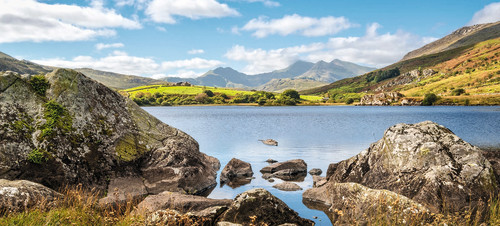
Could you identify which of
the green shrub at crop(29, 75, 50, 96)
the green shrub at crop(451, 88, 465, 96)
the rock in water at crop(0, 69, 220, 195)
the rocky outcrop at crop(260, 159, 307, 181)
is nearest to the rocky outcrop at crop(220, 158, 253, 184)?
the rocky outcrop at crop(260, 159, 307, 181)

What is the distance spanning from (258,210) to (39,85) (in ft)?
49.7

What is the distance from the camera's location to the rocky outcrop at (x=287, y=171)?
2619 cm

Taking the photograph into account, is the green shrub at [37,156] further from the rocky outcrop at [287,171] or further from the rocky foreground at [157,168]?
the rocky outcrop at [287,171]

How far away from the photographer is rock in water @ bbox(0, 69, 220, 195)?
16.0 meters

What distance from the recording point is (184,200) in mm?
14492

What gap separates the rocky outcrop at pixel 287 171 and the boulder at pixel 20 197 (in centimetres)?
1755

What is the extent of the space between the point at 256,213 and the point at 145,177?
32.0 ft

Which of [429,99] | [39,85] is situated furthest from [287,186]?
[429,99]

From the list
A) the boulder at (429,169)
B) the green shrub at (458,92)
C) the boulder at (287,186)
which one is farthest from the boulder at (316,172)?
the green shrub at (458,92)

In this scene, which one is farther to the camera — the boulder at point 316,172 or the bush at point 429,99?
the bush at point 429,99

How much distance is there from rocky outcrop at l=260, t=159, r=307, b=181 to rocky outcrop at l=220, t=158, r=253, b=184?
5.32 ft

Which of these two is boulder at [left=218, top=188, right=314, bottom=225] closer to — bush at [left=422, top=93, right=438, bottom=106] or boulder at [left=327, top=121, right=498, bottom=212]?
boulder at [left=327, top=121, right=498, bottom=212]

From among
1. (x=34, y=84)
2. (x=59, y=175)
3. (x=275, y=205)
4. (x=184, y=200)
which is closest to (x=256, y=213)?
(x=275, y=205)

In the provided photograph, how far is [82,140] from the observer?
17.7m
